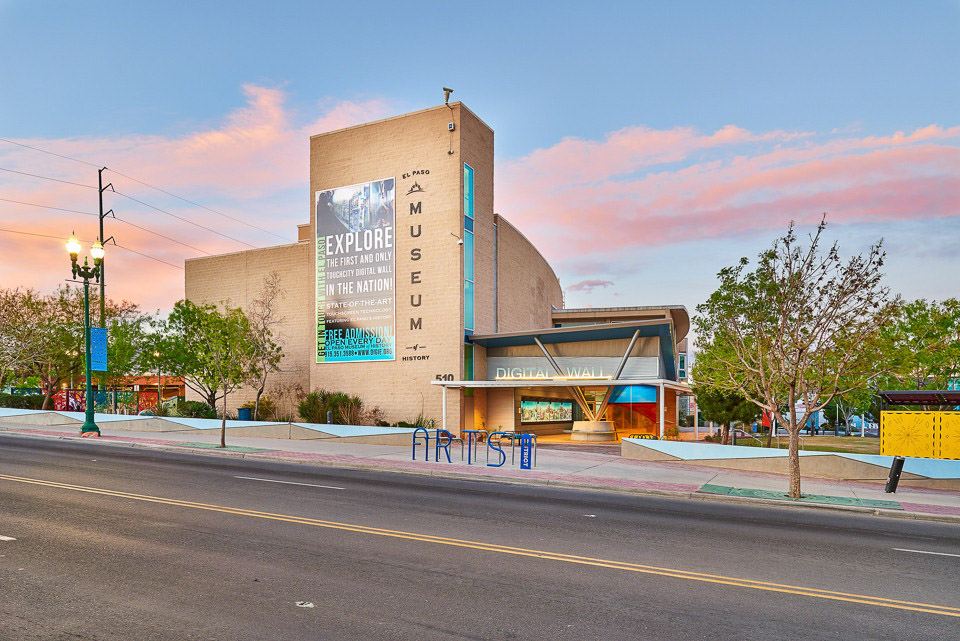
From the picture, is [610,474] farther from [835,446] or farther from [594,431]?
[835,446]

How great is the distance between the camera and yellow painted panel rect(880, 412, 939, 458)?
745 inches

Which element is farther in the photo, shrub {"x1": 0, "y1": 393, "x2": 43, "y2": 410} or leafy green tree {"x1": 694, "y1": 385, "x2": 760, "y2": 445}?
shrub {"x1": 0, "y1": 393, "x2": 43, "y2": 410}

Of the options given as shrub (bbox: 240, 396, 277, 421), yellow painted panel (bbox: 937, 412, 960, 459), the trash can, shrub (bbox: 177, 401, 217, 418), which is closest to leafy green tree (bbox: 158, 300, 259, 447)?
shrub (bbox: 177, 401, 217, 418)

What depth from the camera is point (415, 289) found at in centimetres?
3262

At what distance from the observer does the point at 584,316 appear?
55.7 m

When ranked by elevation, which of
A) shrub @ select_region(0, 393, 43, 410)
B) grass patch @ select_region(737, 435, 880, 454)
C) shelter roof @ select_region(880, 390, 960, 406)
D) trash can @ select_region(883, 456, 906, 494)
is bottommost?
grass patch @ select_region(737, 435, 880, 454)

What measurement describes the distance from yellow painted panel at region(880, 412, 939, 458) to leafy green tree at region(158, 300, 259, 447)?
2308 centimetres

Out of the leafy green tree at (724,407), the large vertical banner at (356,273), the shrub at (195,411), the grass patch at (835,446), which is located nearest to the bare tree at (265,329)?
the shrub at (195,411)

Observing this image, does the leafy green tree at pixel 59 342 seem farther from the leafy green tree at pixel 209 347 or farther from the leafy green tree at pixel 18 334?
the leafy green tree at pixel 209 347

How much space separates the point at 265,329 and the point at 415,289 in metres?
9.46

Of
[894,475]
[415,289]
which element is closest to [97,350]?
[415,289]

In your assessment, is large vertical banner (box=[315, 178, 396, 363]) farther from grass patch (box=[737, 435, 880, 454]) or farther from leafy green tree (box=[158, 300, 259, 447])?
grass patch (box=[737, 435, 880, 454])

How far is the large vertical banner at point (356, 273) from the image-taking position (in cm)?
3344

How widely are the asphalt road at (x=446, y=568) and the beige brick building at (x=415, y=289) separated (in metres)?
18.4
